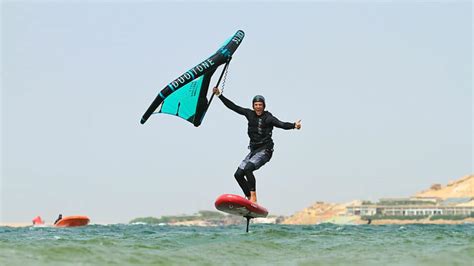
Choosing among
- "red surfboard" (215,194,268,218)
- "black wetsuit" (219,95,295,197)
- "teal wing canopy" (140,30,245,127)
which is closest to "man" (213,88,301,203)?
"black wetsuit" (219,95,295,197)

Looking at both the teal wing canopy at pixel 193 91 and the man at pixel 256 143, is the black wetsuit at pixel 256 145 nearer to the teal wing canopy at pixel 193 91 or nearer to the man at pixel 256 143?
the man at pixel 256 143

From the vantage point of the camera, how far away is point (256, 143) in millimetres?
16812

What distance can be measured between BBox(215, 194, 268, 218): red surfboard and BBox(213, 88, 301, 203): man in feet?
0.81

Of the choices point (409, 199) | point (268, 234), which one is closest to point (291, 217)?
point (409, 199)

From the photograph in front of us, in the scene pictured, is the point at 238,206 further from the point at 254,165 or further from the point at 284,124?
the point at 284,124

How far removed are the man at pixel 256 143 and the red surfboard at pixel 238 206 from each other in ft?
0.81

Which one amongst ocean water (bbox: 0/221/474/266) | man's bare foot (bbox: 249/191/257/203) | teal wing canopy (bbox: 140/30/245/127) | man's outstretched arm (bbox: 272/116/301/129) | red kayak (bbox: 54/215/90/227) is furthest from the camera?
red kayak (bbox: 54/215/90/227)

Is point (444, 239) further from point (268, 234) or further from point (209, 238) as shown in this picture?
point (209, 238)

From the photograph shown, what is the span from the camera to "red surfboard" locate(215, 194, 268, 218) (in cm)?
1639

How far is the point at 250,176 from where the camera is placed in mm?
16734

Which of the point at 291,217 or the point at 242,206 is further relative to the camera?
the point at 291,217

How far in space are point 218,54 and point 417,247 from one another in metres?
5.99

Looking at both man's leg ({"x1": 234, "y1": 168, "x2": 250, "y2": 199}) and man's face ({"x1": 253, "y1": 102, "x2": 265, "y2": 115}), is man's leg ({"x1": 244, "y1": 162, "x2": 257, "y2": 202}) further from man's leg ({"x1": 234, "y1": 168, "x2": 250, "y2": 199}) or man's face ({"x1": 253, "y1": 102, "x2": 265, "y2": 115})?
man's face ({"x1": 253, "y1": 102, "x2": 265, "y2": 115})

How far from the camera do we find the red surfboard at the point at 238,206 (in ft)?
53.8
